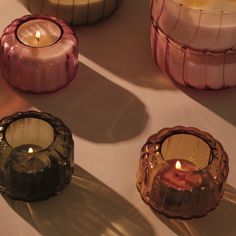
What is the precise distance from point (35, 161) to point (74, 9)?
24 cm

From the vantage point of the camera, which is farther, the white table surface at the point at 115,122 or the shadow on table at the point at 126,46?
the shadow on table at the point at 126,46

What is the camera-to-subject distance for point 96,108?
0.74m

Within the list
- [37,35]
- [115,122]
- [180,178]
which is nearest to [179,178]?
[180,178]

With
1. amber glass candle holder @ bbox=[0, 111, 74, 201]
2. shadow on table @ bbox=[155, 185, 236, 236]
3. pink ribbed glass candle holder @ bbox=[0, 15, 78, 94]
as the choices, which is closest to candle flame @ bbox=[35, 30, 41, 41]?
pink ribbed glass candle holder @ bbox=[0, 15, 78, 94]

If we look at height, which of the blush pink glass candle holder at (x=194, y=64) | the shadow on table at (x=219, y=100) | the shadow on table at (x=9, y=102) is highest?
the blush pink glass candle holder at (x=194, y=64)

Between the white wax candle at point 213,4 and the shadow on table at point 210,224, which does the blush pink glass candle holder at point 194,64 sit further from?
the shadow on table at point 210,224

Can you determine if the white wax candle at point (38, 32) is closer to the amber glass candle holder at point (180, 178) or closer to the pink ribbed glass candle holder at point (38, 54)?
the pink ribbed glass candle holder at point (38, 54)

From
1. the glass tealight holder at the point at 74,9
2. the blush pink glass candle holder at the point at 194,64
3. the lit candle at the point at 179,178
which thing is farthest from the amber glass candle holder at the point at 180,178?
the glass tealight holder at the point at 74,9

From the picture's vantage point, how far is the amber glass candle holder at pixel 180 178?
0.63 meters

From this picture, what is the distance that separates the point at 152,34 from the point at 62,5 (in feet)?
0.36

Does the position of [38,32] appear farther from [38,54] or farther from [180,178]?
[180,178]

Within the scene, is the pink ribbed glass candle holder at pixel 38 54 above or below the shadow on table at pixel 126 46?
above

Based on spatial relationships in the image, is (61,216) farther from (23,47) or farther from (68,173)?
(23,47)

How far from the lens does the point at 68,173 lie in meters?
0.66
